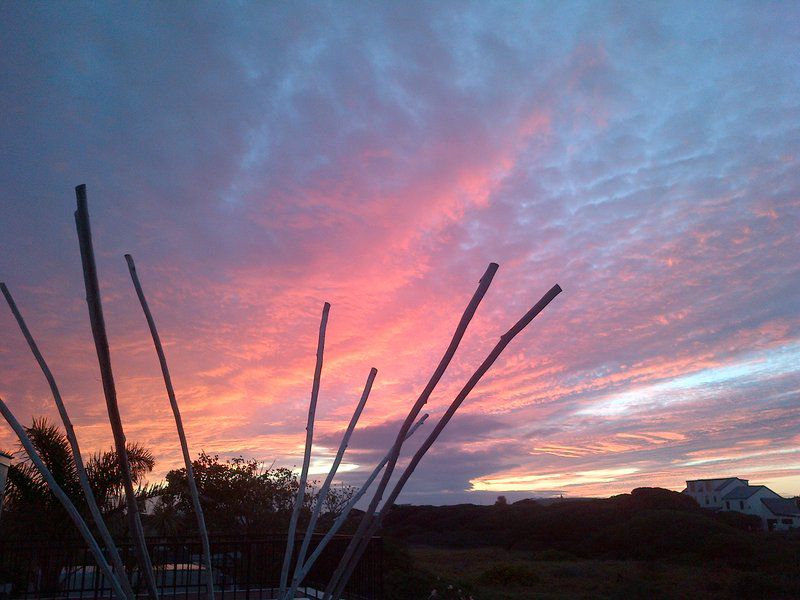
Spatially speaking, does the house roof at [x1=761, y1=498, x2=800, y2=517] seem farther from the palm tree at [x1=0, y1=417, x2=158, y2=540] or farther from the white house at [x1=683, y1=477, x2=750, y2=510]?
the palm tree at [x1=0, y1=417, x2=158, y2=540]

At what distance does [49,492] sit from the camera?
12.3m

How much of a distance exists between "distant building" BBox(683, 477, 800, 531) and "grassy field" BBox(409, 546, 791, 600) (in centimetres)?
2310

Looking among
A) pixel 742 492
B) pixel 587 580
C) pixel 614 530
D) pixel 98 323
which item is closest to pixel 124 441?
pixel 98 323

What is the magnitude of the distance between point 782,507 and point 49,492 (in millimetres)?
55131

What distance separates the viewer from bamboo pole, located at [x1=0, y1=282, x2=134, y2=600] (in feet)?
8.61

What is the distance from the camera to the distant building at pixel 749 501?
48016 mm

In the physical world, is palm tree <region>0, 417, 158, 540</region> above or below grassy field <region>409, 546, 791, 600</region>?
above

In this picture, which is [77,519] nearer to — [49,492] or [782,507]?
[49,492]

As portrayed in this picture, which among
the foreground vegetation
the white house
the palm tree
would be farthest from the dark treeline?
the white house

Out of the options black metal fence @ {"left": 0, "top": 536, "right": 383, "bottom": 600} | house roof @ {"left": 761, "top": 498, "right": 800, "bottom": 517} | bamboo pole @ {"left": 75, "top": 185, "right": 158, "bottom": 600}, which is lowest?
house roof @ {"left": 761, "top": 498, "right": 800, "bottom": 517}

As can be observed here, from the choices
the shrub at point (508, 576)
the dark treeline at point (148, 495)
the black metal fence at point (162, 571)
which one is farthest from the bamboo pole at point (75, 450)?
the shrub at point (508, 576)

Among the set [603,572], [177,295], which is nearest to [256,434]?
[177,295]

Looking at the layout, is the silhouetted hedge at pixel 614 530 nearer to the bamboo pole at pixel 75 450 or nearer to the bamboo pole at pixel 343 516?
the bamboo pole at pixel 343 516

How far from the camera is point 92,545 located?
2.64m
